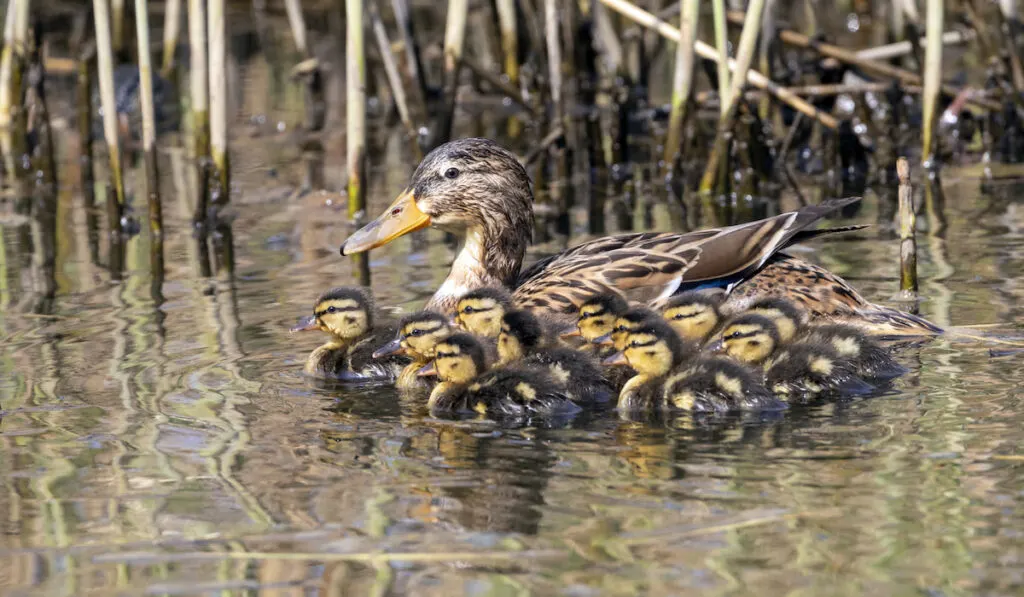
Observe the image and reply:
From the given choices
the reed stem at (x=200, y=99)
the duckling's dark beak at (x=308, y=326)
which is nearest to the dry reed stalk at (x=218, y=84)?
the reed stem at (x=200, y=99)

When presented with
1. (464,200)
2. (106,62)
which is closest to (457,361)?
(464,200)

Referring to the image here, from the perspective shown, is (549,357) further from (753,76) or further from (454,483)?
(753,76)

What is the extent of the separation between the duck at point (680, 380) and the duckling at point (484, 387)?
0.69 feet

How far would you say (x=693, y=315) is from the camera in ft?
15.9

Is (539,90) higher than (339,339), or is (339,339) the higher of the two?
(539,90)

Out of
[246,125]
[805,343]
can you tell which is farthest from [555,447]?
[246,125]

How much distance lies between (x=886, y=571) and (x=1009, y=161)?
6.25 metres

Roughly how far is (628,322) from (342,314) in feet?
3.59

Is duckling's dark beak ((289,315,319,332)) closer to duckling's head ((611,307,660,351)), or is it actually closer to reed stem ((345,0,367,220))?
duckling's head ((611,307,660,351))

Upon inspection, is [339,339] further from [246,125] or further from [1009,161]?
[246,125]

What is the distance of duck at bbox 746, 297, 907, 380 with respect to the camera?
4.59 m

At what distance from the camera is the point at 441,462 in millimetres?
4020

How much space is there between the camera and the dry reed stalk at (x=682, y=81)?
7316mm

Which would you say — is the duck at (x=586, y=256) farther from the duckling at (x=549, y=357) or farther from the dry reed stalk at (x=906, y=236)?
the dry reed stalk at (x=906, y=236)
